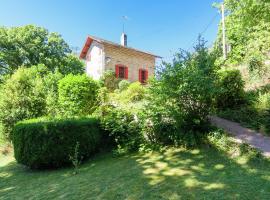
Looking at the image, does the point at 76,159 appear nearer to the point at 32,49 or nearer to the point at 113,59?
the point at 113,59

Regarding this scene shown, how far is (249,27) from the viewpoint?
41.0ft

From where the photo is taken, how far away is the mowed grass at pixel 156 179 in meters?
Result: 4.38

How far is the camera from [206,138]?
6855 millimetres

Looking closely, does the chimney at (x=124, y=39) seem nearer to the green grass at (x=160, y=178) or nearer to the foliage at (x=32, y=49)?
the foliage at (x=32, y=49)

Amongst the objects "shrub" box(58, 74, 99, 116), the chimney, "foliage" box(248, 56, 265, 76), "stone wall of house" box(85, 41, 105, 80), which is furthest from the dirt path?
the chimney

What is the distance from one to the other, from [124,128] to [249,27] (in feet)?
27.6

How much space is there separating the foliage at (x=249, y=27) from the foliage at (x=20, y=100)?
9.13 meters

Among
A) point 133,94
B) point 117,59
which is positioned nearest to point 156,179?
point 133,94

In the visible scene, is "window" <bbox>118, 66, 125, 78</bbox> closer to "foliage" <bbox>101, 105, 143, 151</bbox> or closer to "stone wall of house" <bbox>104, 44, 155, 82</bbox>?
"stone wall of house" <bbox>104, 44, 155, 82</bbox>

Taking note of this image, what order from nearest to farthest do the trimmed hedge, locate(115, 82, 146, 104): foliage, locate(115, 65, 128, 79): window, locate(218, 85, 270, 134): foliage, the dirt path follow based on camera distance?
the dirt path < the trimmed hedge < locate(218, 85, 270, 134): foliage < locate(115, 82, 146, 104): foliage < locate(115, 65, 128, 79): window

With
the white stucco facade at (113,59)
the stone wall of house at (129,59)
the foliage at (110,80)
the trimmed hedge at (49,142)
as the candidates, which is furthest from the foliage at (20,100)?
the stone wall of house at (129,59)

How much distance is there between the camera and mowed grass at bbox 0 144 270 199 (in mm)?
4375

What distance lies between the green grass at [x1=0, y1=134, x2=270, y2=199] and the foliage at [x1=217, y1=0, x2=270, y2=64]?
A: 4.63 meters

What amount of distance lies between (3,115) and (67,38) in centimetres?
2407
